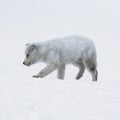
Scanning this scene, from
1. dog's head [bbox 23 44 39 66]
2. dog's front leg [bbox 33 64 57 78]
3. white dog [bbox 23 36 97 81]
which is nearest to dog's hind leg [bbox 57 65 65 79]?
white dog [bbox 23 36 97 81]

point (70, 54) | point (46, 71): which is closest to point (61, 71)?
point (70, 54)

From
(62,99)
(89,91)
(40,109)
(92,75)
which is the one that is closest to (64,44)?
(92,75)

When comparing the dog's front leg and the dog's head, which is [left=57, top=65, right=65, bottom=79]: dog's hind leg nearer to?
the dog's front leg

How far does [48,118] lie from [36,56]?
8519mm

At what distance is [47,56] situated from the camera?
15.9 metres

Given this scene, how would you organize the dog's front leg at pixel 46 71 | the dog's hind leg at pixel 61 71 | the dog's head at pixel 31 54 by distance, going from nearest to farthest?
the dog's front leg at pixel 46 71 < the dog's hind leg at pixel 61 71 < the dog's head at pixel 31 54

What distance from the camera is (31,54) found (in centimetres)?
1650

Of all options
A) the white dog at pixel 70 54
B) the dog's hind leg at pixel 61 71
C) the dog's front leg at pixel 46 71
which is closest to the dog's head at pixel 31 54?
the white dog at pixel 70 54

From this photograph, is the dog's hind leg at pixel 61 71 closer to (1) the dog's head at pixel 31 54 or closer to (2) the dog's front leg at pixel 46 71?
(2) the dog's front leg at pixel 46 71

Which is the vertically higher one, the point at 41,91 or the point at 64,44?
the point at 64,44

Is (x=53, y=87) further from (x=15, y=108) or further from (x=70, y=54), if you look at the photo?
(x=70, y=54)

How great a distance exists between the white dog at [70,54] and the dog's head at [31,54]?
24 cm

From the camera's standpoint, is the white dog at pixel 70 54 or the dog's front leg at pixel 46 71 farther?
the white dog at pixel 70 54

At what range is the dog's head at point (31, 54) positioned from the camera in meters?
16.4
